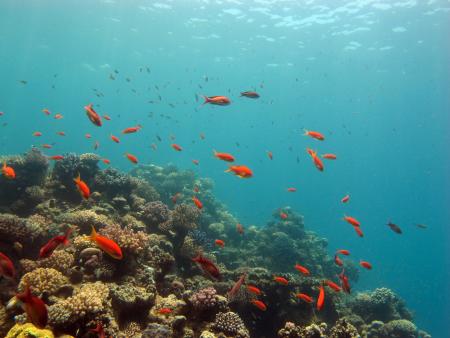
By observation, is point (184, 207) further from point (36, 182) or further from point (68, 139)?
point (68, 139)

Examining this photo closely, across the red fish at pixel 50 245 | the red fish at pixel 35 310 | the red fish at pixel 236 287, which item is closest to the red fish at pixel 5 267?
the red fish at pixel 50 245

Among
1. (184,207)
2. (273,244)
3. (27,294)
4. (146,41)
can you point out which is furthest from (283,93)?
(27,294)

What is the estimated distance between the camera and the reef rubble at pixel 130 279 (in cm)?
568

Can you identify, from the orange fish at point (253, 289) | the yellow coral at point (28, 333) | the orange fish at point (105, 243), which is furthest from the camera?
the orange fish at point (253, 289)

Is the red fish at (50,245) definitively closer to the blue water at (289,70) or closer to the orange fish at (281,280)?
the orange fish at (281,280)

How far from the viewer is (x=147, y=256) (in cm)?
794

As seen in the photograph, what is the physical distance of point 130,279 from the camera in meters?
6.83

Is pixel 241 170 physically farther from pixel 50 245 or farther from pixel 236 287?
pixel 50 245

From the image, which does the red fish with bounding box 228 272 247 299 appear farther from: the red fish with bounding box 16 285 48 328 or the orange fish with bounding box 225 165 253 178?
the red fish with bounding box 16 285 48 328

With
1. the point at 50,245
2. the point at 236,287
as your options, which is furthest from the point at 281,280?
the point at 50,245

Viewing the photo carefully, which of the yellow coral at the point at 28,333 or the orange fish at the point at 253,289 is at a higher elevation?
the yellow coral at the point at 28,333

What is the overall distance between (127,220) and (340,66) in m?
51.8

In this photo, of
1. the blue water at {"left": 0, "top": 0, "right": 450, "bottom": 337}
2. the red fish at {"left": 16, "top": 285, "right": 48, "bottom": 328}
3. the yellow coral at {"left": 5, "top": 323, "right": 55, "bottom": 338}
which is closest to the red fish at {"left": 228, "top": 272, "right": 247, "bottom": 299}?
the yellow coral at {"left": 5, "top": 323, "right": 55, "bottom": 338}

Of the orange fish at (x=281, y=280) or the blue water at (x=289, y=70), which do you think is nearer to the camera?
the orange fish at (x=281, y=280)
